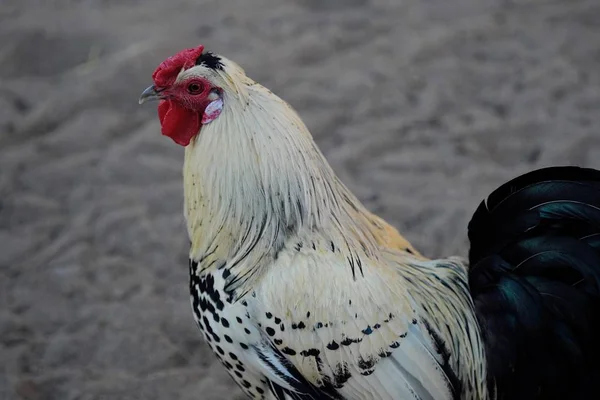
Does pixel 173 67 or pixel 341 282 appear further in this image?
pixel 173 67

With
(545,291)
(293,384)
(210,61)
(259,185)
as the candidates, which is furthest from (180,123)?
(545,291)

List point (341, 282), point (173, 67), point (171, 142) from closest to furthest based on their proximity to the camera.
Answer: point (341, 282)
point (173, 67)
point (171, 142)

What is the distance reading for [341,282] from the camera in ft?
8.70

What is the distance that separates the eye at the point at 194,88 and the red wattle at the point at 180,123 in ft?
0.23

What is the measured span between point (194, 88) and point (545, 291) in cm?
143

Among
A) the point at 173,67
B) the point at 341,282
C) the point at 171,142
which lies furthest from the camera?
the point at 171,142

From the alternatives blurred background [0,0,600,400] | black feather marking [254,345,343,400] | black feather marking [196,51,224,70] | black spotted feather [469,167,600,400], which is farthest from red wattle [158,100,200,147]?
blurred background [0,0,600,400]

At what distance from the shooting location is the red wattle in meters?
2.77

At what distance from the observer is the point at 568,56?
18.0ft

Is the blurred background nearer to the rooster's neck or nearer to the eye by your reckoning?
the rooster's neck

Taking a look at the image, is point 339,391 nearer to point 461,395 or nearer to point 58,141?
point 461,395

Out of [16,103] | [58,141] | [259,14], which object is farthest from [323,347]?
[259,14]

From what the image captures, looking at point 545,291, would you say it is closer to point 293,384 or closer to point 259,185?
point 293,384

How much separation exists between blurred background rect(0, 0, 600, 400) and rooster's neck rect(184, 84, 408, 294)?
1299mm
